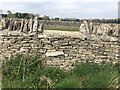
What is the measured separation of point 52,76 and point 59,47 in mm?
1200

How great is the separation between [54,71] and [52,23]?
9.47 meters

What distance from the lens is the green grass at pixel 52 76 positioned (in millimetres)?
3385

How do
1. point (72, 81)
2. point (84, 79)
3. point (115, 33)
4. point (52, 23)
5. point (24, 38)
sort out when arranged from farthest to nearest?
point (52, 23) → point (115, 33) → point (24, 38) → point (84, 79) → point (72, 81)

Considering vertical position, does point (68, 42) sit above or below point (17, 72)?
above

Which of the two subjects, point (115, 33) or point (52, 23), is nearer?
point (115, 33)

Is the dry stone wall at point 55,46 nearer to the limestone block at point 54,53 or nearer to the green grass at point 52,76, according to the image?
the limestone block at point 54,53

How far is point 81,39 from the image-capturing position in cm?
477

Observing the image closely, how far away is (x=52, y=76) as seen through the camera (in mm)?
3816

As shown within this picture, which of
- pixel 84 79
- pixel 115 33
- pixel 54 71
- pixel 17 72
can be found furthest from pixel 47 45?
pixel 115 33

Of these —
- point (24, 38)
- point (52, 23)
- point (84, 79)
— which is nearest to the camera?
point (84, 79)

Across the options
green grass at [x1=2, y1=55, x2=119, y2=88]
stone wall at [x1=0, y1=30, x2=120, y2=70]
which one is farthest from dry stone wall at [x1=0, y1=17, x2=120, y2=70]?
green grass at [x1=2, y1=55, x2=119, y2=88]

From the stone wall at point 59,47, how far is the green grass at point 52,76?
11.3 inches

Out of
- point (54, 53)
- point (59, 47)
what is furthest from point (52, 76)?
point (59, 47)

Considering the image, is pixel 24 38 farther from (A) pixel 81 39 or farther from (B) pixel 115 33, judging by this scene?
(B) pixel 115 33
